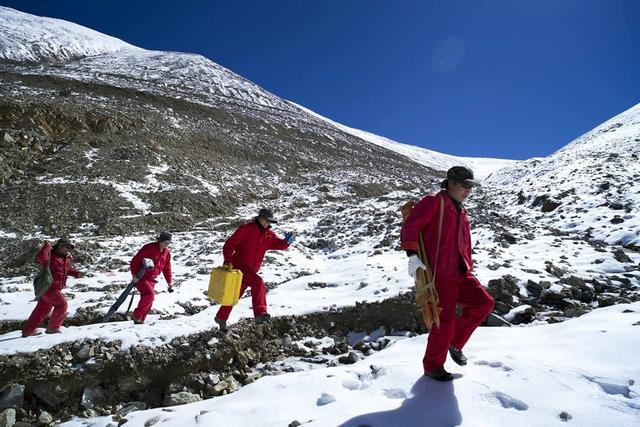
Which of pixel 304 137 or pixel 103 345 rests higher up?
pixel 304 137

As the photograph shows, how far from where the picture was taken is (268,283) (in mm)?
10266

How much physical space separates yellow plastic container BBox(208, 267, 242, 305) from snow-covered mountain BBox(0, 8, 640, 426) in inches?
33.5

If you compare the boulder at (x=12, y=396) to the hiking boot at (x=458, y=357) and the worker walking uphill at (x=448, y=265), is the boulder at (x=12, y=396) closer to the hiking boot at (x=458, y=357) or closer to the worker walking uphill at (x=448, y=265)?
the worker walking uphill at (x=448, y=265)

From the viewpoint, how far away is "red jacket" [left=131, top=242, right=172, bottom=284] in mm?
7078

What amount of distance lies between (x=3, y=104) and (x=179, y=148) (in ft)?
31.1

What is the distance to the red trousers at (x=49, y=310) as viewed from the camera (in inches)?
245

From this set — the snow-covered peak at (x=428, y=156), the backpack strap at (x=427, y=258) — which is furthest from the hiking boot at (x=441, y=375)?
the snow-covered peak at (x=428, y=156)

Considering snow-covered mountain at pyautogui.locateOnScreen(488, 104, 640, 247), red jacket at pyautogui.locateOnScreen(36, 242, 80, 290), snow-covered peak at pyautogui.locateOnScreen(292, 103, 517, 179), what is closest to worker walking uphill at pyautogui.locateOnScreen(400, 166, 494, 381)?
red jacket at pyautogui.locateOnScreen(36, 242, 80, 290)

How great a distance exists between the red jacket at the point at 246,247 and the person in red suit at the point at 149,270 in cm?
181

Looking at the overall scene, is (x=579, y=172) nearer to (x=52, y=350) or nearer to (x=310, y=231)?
(x=310, y=231)

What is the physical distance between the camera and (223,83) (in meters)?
68.2

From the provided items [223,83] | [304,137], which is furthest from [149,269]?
[223,83]

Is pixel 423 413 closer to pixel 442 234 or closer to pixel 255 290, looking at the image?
pixel 442 234

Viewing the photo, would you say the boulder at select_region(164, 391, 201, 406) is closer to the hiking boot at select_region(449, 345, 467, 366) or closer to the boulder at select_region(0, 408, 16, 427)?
the boulder at select_region(0, 408, 16, 427)
